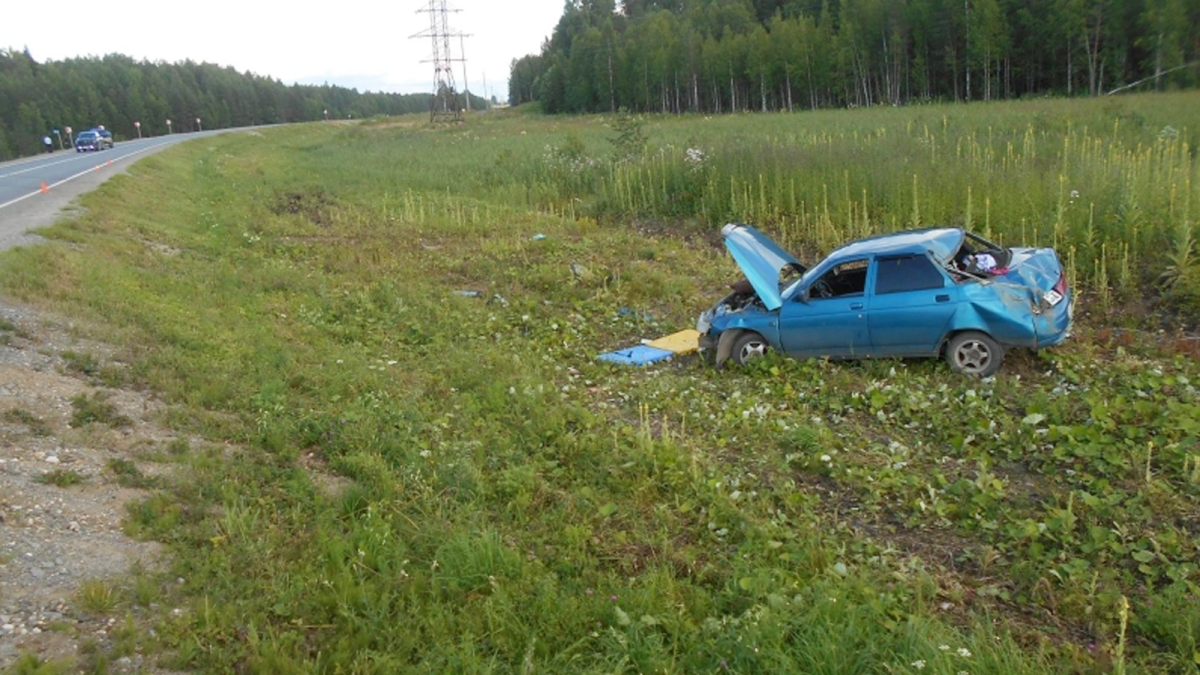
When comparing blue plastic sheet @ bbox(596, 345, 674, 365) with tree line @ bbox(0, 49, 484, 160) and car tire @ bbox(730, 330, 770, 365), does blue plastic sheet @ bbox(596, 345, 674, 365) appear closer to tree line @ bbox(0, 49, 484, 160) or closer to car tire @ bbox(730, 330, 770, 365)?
car tire @ bbox(730, 330, 770, 365)

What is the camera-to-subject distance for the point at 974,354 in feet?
25.3

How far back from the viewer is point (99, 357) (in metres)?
8.41

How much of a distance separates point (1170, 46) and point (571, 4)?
3458 inches

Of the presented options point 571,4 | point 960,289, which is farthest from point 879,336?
point 571,4

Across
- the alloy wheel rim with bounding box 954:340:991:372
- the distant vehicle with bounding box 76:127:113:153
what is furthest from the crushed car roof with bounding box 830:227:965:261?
the distant vehicle with bounding box 76:127:113:153

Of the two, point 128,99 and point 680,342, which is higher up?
point 128,99

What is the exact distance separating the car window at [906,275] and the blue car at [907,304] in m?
0.01

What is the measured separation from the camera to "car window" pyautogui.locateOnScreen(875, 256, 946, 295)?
7.88 meters

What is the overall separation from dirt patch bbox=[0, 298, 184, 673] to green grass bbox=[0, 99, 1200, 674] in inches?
9.2

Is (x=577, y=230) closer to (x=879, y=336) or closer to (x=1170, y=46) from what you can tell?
(x=879, y=336)

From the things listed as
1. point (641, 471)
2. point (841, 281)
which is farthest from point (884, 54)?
point (641, 471)

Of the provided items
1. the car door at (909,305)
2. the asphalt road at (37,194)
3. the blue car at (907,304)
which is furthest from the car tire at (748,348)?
the asphalt road at (37,194)

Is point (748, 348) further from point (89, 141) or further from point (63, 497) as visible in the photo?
point (89, 141)

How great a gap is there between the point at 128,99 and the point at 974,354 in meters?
95.5
